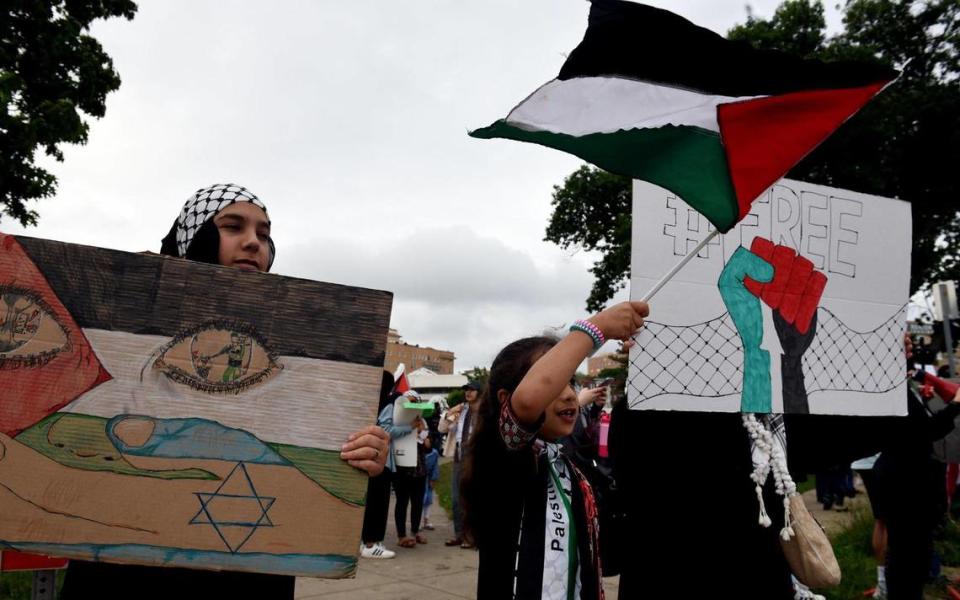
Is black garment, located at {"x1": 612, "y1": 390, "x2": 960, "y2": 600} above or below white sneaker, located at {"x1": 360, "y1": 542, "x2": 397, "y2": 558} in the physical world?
above

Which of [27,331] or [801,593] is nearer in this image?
[27,331]

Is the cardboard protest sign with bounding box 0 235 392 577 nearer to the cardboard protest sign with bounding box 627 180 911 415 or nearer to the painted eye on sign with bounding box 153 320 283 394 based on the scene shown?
the painted eye on sign with bounding box 153 320 283 394

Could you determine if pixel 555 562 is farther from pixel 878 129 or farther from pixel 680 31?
pixel 878 129

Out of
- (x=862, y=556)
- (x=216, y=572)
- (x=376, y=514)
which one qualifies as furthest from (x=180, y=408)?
(x=862, y=556)

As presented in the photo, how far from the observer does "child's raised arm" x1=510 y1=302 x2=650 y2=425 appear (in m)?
1.81

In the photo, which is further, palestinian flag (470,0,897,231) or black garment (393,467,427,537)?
black garment (393,467,427,537)

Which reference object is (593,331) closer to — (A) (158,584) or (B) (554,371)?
(B) (554,371)

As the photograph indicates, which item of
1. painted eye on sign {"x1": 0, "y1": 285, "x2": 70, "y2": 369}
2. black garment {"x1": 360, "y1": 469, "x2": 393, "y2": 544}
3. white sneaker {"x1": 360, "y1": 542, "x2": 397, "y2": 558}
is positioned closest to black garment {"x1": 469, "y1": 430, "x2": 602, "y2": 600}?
painted eye on sign {"x1": 0, "y1": 285, "x2": 70, "y2": 369}

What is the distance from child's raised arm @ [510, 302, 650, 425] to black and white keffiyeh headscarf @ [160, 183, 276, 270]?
0.88 metres

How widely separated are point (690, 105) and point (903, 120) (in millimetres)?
19834

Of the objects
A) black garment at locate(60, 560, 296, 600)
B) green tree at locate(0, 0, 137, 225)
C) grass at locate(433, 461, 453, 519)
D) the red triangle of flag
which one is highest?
green tree at locate(0, 0, 137, 225)

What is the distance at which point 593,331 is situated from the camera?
1906mm

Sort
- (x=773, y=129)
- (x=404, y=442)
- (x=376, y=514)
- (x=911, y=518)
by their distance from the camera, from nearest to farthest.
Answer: (x=773, y=129) < (x=911, y=518) < (x=376, y=514) < (x=404, y=442)

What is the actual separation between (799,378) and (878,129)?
18790 millimetres
